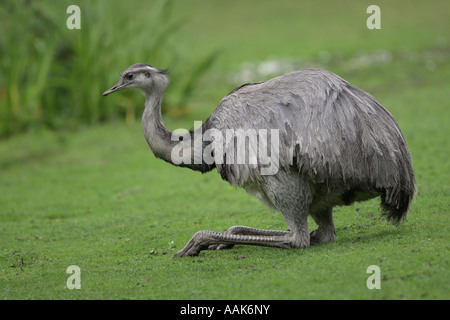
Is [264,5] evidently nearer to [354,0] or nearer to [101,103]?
[354,0]

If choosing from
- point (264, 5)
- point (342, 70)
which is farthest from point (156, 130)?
point (264, 5)

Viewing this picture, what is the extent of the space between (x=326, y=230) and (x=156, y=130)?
1893 millimetres

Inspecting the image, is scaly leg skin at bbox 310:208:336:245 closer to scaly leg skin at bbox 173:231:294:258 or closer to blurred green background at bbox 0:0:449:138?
scaly leg skin at bbox 173:231:294:258

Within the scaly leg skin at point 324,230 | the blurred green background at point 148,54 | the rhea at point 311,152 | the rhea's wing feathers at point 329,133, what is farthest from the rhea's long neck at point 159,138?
the blurred green background at point 148,54

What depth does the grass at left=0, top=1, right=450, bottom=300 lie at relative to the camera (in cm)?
502

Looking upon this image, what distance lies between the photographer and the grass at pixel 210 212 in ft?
16.5

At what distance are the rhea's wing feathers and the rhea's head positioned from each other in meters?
0.97

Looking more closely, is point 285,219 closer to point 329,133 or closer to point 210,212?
point 329,133

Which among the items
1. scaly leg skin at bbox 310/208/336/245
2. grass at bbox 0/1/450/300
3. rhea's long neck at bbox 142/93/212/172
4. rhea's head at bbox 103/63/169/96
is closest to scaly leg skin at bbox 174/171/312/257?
grass at bbox 0/1/450/300

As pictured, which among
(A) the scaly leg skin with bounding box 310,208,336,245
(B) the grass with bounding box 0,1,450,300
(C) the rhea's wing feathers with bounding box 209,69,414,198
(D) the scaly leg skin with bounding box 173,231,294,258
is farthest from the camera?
(A) the scaly leg skin with bounding box 310,208,336,245

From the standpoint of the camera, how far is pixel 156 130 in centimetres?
630

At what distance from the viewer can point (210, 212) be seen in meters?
8.20

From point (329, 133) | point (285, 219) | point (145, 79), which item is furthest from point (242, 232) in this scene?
point (145, 79)

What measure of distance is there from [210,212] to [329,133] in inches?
116
